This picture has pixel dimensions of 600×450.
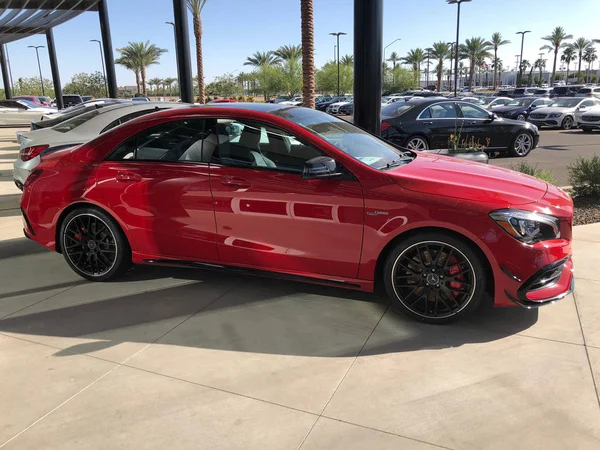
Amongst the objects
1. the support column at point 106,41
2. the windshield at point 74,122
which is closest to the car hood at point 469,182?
the windshield at point 74,122

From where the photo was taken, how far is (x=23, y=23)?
28016 millimetres

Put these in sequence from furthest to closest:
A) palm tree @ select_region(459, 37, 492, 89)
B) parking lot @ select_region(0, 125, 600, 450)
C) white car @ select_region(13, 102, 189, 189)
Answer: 1. palm tree @ select_region(459, 37, 492, 89)
2. white car @ select_region(13, 102, 189, 189)
3. parking lot @ select_region(0, 125, 600, 450)

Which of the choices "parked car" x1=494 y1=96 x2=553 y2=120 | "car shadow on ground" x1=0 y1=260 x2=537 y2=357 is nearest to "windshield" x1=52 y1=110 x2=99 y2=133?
"car shadow on ground" x1=0 y1=260 x2=537 y2=357

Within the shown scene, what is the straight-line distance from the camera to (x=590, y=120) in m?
21.1

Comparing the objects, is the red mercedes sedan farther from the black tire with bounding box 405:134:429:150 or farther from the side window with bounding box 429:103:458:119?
the side window with bounding box 429:103:458:119

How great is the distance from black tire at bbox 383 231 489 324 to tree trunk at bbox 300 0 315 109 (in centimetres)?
1108

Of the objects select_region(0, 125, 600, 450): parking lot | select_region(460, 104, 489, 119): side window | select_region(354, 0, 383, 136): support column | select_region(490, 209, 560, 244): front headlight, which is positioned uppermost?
select_region(354, 0, 383, 136): support column

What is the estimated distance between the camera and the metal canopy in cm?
2223

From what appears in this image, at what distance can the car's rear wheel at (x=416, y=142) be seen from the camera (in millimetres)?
11766

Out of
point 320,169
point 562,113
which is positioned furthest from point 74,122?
point 562,113

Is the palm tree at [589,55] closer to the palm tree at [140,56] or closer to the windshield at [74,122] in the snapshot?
the palm tree at [140,56]

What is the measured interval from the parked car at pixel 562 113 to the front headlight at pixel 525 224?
73.8ft

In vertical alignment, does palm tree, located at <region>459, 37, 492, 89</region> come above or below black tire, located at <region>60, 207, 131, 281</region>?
above

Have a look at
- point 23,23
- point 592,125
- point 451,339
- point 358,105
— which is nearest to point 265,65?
point 23,23
